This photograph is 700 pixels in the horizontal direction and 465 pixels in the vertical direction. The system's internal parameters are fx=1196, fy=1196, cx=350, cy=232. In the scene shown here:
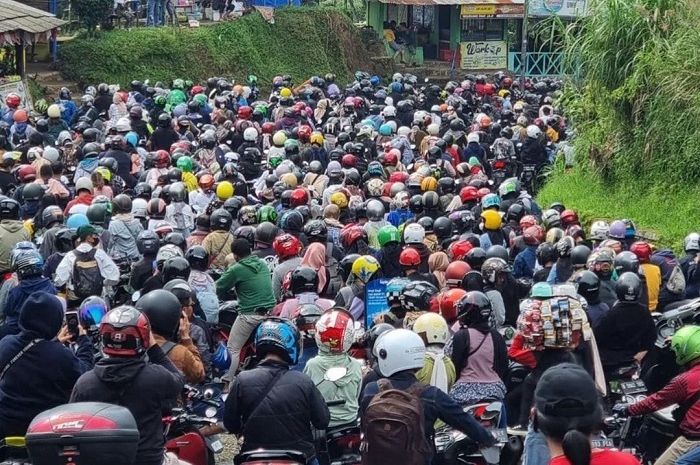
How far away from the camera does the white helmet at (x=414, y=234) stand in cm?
1146

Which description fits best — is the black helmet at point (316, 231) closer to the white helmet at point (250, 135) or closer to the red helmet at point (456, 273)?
the red helmet at point (456, 273)

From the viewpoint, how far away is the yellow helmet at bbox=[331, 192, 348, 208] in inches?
553

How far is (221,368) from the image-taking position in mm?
9297

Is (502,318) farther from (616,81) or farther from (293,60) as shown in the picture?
(293,60)

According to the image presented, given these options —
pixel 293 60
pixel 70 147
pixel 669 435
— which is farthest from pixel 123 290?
pixel 293 60

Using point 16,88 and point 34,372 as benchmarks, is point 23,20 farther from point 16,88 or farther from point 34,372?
point 34,372

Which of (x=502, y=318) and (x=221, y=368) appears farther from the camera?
(x=502, y=318)

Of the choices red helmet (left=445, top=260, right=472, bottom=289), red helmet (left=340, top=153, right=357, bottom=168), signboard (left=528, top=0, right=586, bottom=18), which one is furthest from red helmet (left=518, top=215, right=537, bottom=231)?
signboard (left=528, top=0, right=586, bottom=18)

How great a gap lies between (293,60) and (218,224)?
24.0 meters

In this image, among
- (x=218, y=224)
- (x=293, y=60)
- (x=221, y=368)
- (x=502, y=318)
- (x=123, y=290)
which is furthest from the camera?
(x=293, y=60)

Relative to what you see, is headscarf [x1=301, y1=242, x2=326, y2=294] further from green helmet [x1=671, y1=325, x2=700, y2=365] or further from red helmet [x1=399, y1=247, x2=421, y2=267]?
green helmet [x1=671, y1=325, x2=700, y2=365]

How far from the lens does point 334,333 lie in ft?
24.8

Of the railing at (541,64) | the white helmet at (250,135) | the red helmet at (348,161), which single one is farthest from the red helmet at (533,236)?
the railing at (541,64)

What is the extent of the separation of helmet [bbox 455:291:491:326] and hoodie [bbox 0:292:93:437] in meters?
2.55
